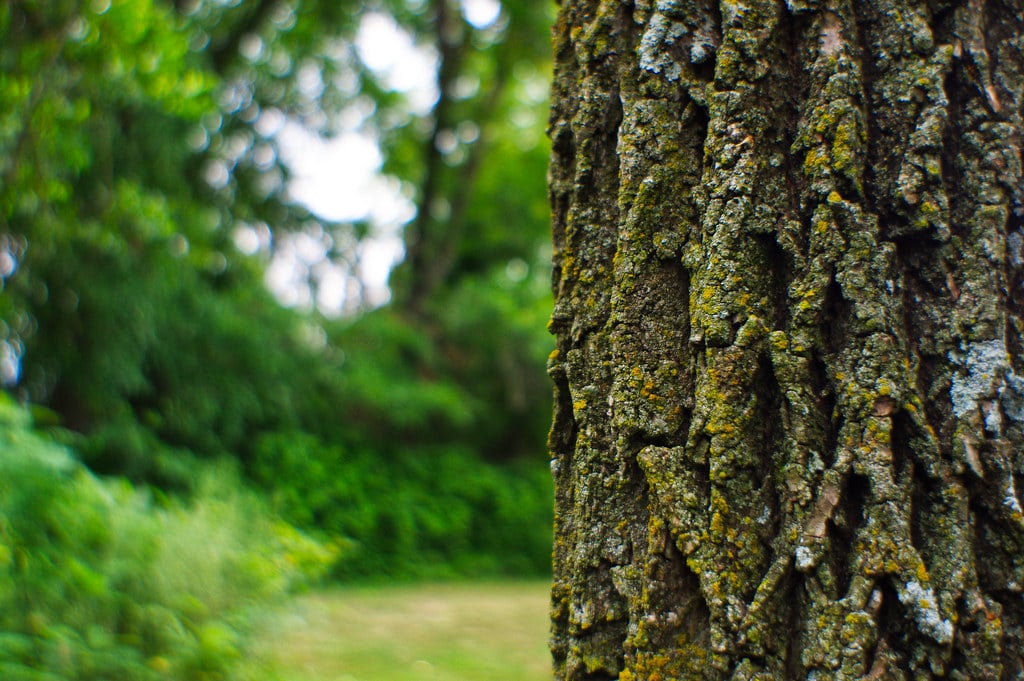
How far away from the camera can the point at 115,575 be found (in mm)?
3887

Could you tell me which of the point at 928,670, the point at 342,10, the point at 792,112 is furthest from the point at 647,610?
the point at 342,10

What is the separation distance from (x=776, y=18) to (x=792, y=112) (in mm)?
202

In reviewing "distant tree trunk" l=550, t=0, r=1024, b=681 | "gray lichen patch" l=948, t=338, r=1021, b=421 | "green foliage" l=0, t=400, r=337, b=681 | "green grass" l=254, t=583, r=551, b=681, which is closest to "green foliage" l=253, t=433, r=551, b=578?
"green grass" l=254, t=583, r=551, b=681

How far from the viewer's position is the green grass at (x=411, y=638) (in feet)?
16.1

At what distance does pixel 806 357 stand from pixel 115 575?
3636 mm

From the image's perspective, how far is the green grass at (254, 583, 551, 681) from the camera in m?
4.92

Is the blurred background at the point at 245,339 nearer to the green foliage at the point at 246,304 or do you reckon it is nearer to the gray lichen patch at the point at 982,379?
the green foliage at the point at 246,304

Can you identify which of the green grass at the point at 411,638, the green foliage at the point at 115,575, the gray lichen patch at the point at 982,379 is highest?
the gray lichen patch at the point at 982,379

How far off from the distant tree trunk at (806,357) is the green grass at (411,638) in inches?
124

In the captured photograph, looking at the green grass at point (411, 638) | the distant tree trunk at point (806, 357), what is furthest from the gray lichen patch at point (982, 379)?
the green grass at point (411, 638)

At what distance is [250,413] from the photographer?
996 cm

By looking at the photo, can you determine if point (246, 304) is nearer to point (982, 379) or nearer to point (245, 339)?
point (245, 339)

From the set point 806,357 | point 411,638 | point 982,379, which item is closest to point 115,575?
point 411,638

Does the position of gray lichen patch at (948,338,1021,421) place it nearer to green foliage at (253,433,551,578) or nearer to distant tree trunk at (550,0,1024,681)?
distant tree trunk at (550,0,1024,681)
